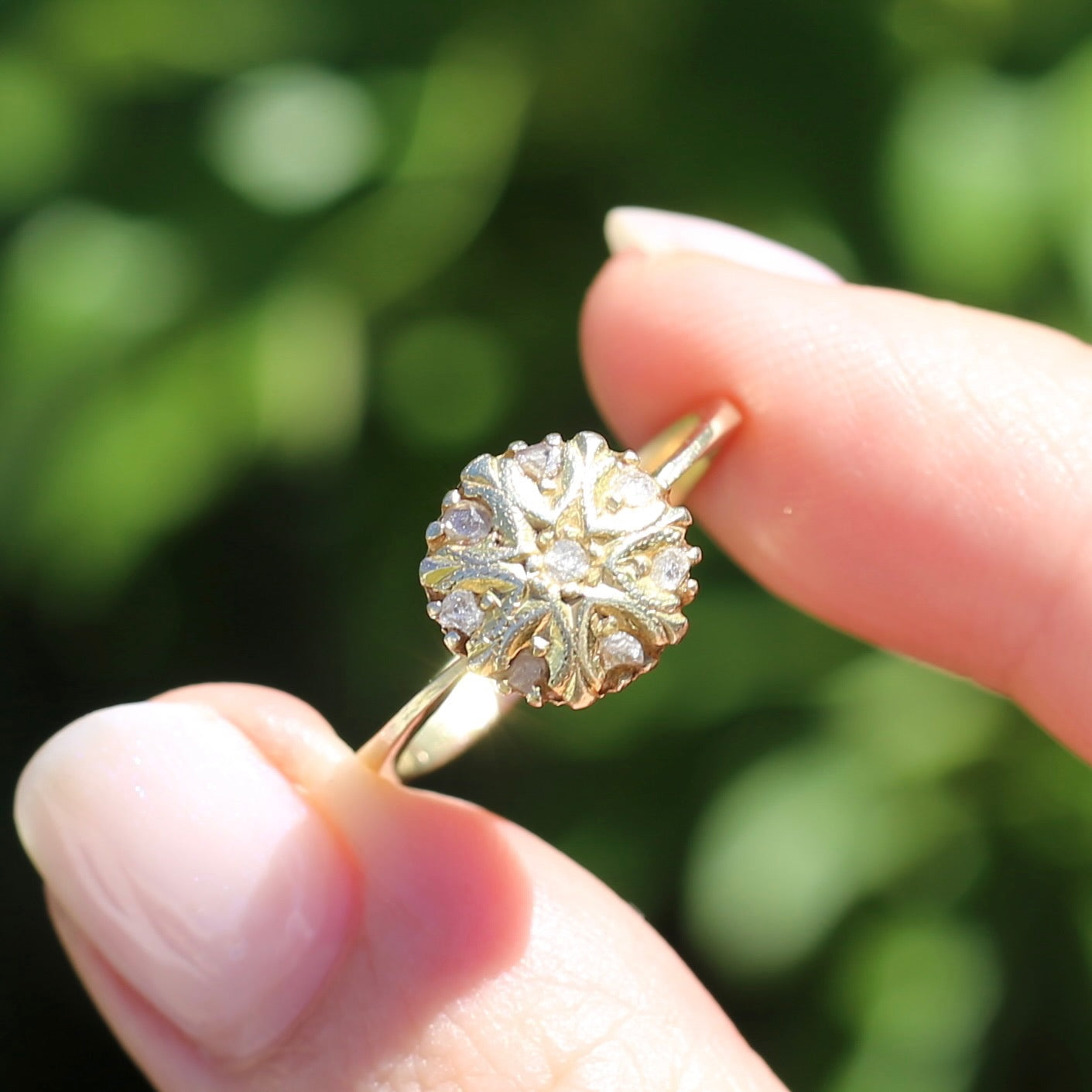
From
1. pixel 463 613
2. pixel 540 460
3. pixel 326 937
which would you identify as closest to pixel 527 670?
pixel 463 613

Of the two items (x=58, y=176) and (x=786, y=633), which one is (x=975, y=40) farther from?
(x=58, y=176)

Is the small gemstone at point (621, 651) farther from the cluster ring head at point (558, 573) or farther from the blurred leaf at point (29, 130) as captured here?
the blurred leaf at point (29, 130)

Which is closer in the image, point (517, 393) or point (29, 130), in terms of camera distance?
point (29, 130)

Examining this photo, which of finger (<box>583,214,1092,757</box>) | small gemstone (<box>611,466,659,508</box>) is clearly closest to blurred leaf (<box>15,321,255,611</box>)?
finger (<box>583,214,1092,757</box>)

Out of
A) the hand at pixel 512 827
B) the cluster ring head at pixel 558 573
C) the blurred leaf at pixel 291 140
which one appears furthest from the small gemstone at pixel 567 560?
the blurred leaf at pixel 291 140

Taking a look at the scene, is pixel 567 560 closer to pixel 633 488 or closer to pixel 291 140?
pixel 633 488

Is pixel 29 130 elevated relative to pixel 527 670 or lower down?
elevated

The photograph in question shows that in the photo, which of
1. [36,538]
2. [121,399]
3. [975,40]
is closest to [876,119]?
[975,40]
